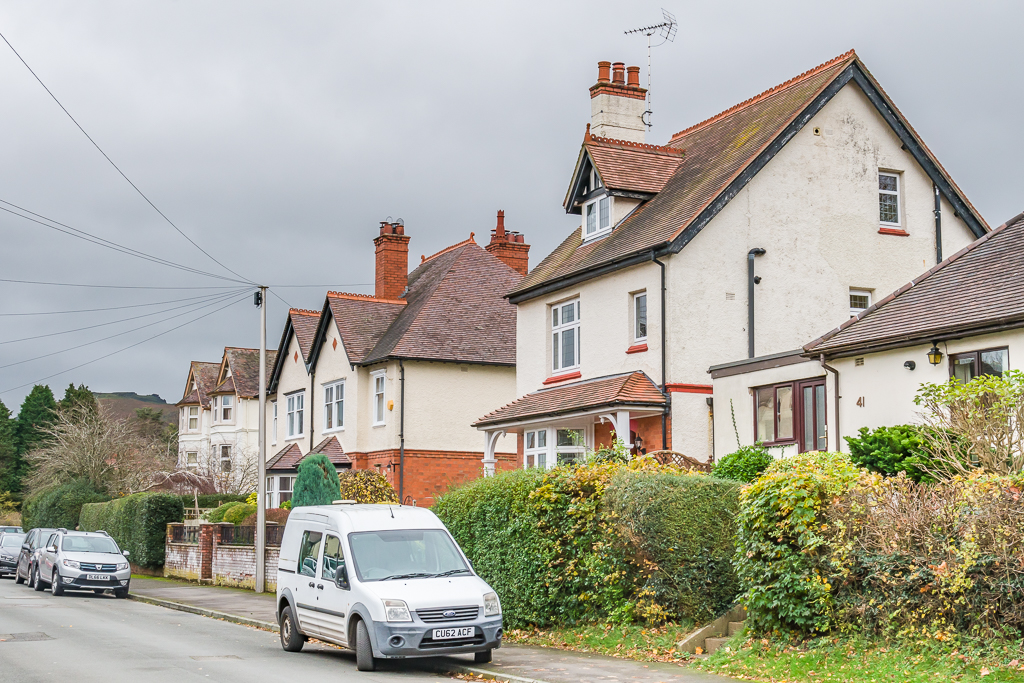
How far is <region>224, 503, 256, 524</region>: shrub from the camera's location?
33.7 m

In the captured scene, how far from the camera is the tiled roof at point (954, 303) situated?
665 inches

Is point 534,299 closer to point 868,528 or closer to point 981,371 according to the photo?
point 981,371

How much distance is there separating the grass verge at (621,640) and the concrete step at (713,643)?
0.88ft

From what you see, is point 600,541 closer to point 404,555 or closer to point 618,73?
point 404,555

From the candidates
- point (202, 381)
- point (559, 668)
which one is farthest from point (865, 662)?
point (202, 381)

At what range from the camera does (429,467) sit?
35.2 m

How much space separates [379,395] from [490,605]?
23.2 metres

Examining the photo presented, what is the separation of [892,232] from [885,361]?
26.5 ft

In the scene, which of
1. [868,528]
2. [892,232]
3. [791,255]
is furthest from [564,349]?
[868,528]

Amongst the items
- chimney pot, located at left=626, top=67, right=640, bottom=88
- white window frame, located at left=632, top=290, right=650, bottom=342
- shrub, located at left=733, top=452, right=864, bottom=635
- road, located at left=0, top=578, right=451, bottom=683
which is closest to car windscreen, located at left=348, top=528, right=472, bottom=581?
road, located at left=0, top=578, right=451, bottom=683

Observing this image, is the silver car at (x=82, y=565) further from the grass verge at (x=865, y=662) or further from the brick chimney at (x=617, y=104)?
the grass verge at (x=865, y=662)

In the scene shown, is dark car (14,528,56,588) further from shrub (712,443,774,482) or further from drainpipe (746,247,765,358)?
shrub (712,443,774,482)

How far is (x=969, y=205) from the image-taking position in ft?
85.7

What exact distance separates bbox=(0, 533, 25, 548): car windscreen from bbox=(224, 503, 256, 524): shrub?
7.29 m
